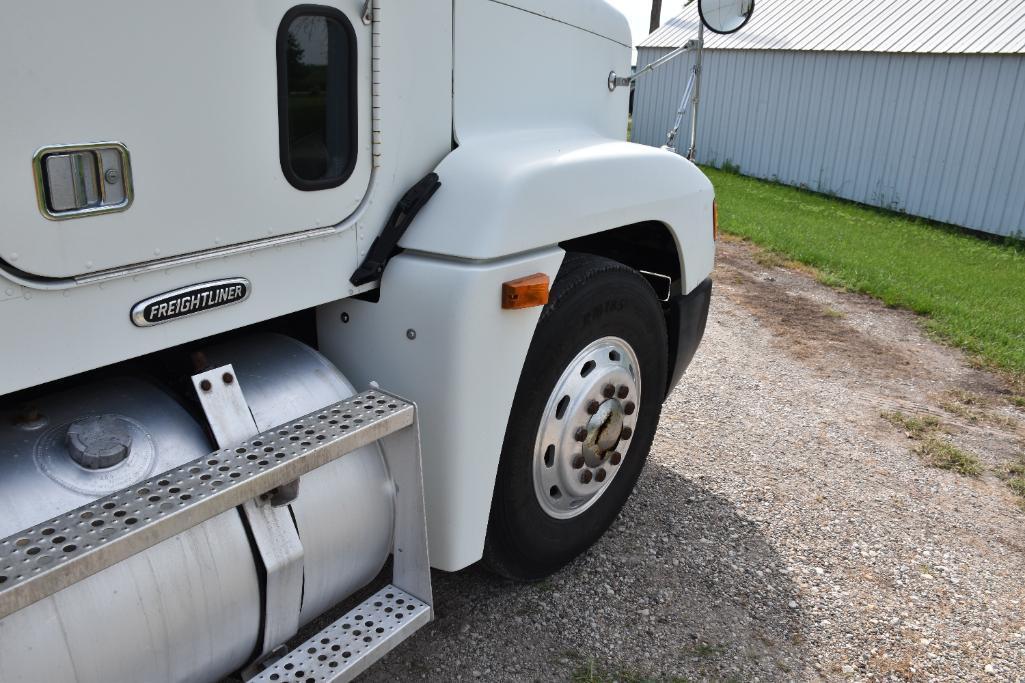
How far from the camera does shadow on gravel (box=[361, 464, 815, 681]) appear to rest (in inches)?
107

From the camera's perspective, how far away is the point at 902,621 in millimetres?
3035

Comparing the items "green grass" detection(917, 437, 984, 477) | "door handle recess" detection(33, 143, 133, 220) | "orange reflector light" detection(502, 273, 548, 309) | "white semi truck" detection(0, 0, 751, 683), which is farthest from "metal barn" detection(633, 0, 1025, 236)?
"door handle recess" detection(33, 143, 133, 220)

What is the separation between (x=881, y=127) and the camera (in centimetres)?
1296

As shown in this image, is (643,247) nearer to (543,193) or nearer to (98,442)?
(543,193)

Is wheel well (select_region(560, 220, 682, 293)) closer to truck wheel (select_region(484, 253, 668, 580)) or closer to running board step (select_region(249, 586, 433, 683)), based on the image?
truck wheel (select_region(484, 253, 668, 580))

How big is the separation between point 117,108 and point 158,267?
0.32 m

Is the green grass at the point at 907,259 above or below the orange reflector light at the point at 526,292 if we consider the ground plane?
below

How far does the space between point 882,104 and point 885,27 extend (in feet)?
4.50

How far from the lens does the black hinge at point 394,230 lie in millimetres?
2225

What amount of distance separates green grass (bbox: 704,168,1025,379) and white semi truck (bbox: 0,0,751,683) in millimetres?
4530

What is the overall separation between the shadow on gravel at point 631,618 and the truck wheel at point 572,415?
167 millimetres

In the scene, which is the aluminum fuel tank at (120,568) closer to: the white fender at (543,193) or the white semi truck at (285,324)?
the white semi truck at (285,324)

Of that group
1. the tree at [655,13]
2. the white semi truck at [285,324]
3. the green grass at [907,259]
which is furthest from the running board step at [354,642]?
the tree at [655,13]

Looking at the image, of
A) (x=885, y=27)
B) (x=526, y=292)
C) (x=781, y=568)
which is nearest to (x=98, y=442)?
(x=526, y=292)
